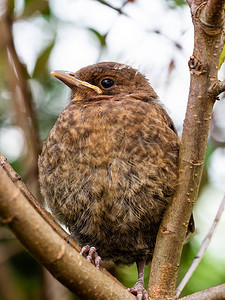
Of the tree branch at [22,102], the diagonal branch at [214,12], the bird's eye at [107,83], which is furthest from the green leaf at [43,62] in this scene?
the diagonal branch at [214,12]

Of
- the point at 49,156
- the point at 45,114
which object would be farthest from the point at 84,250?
the point at 45,114

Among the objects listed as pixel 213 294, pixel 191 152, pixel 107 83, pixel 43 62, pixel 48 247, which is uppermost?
pixel 43 62

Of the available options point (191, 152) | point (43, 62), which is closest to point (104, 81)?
point (43, 62)

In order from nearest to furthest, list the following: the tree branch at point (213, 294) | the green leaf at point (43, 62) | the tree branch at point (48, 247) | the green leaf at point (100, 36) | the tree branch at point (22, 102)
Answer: the tree branch at point (48, 247) < the tree branch at point (213, 294) < the tree branch at point (22, 102) < the green leaf at point (100, 36) < the green leaf at point (43, 62)

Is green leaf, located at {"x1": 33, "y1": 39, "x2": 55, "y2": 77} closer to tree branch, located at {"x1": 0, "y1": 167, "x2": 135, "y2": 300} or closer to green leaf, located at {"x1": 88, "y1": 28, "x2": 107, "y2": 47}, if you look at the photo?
green leaf, located at {"x1": 88, "y1": 28, "x2": 107, "y2": 47}

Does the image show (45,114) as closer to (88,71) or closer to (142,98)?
(88,71)

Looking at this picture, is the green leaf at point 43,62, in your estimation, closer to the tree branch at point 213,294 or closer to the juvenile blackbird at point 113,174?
the juvenile blackbird at point 113,174

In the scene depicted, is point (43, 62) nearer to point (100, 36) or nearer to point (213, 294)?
point (100, 36)
